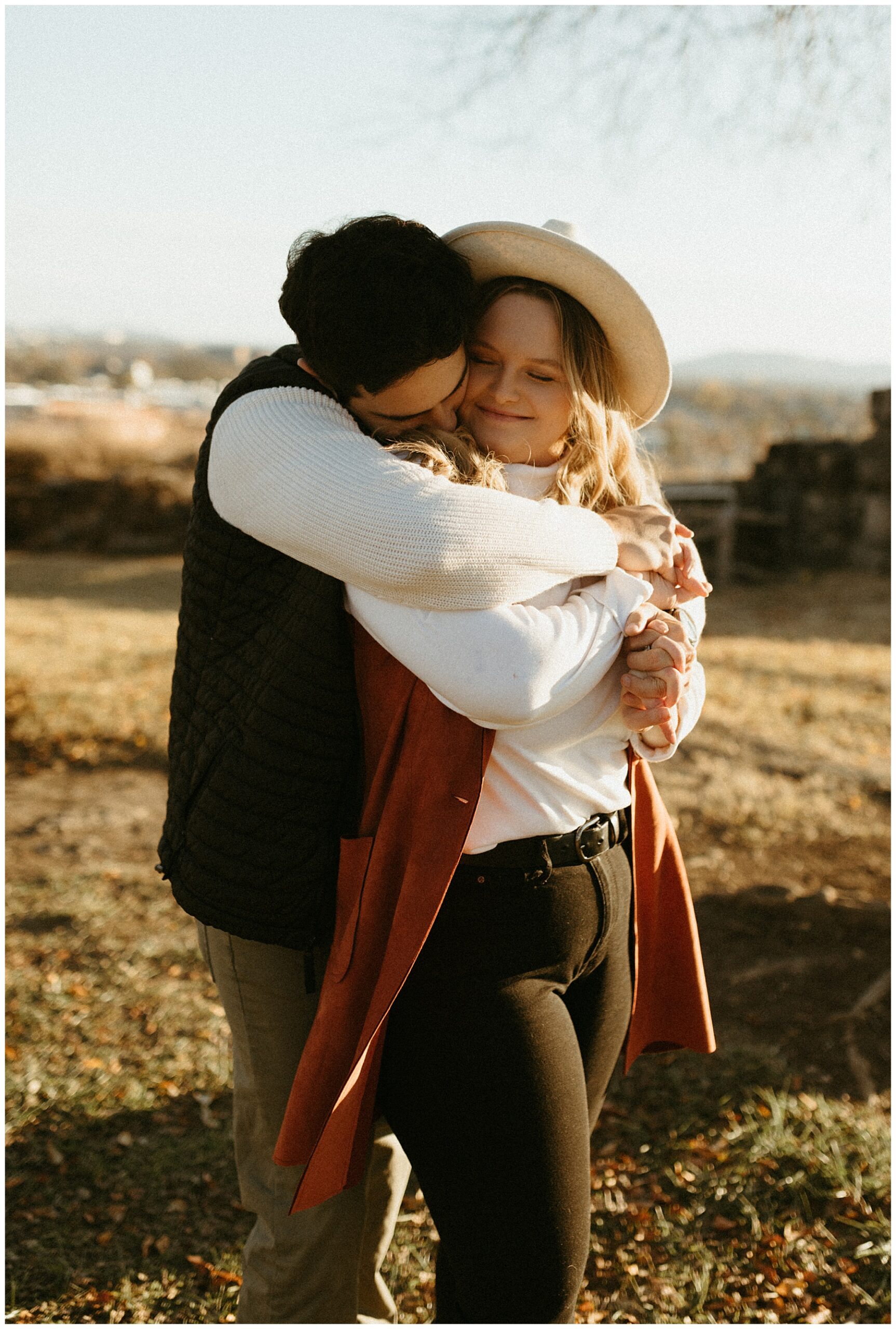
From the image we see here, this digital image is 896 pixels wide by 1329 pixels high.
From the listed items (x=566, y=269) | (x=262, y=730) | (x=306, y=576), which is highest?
(x=566, y=269)

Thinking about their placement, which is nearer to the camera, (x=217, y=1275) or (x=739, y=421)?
(x=217, y=1275)

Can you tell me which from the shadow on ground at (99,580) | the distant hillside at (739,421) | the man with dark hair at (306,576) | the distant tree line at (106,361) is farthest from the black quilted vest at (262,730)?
the distant tree line at (106,361)

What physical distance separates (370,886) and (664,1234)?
1885 mm

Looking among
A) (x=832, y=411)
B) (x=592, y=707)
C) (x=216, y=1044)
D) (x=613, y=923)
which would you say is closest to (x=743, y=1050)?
(x=216, y=1044)

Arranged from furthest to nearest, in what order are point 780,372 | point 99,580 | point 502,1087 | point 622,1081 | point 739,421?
1. point 780,372
2. point 739,421
3. point 99,580
4. point 622,1081
5. point 502,1087

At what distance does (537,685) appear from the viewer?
61.7 inches

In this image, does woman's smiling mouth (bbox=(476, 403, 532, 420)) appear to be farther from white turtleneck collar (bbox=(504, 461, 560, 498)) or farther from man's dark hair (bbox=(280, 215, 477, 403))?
man's dark hair (bbox=(280, 215, 477, 403))

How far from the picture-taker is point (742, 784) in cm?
596

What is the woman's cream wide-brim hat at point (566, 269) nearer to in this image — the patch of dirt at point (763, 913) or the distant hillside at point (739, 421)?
the patch of dirt at point (763, 913)

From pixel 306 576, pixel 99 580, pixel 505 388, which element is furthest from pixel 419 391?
pixel 99 580

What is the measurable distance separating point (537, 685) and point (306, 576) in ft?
1.31

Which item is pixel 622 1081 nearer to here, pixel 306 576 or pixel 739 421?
pixel 306 576

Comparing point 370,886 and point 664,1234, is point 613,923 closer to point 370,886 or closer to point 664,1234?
point 370,886

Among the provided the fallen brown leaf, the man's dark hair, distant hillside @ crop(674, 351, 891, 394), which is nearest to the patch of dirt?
the fallen brown leaf
